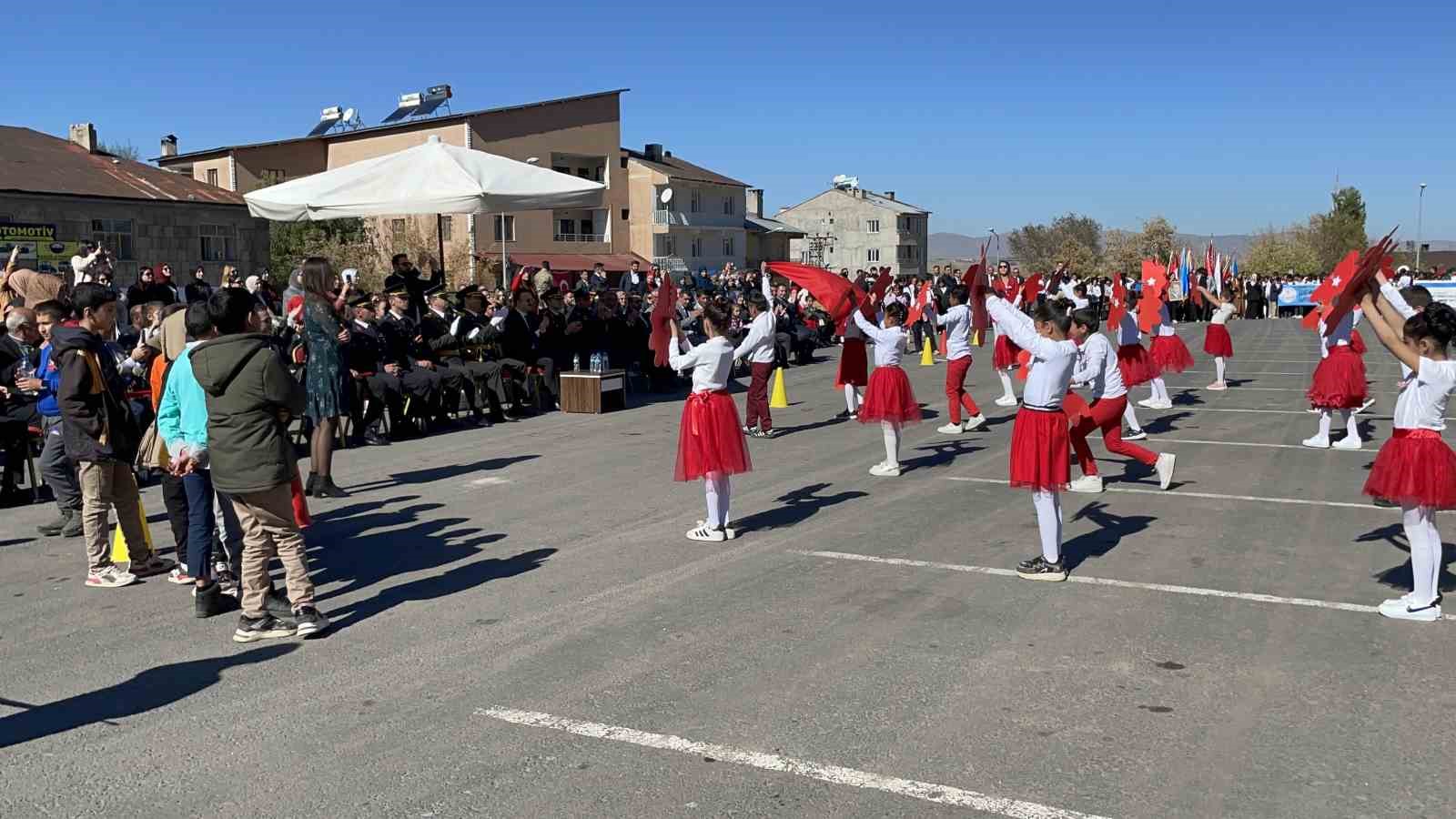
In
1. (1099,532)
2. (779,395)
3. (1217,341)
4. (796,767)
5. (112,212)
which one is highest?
(112,212)

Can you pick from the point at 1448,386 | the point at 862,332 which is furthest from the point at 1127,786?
the point at 862,332

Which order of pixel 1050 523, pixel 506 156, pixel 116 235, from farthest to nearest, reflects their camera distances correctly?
pixel 506 156 → pixel 116 235 → pixel 1050 523

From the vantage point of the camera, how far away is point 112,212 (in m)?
35.2

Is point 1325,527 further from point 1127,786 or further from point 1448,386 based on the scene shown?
point 1127,786

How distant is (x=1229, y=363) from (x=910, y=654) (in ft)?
74.2

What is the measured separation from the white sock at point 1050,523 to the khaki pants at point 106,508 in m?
6.10

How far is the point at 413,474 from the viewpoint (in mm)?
11703

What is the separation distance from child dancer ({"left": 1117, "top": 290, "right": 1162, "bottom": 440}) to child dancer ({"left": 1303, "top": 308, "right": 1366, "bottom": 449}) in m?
2.03

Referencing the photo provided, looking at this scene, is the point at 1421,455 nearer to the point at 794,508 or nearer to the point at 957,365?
the point at 794,508

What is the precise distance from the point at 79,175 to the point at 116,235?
7.48 feet

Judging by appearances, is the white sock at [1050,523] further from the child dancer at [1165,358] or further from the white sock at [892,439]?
the child dancer at [1165,358]

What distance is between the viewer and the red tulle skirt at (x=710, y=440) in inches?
333

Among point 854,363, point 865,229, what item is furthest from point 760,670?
point 865,229

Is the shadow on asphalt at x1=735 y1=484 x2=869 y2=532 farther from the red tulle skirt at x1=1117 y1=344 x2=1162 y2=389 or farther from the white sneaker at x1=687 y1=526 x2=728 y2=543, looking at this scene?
the red tulle skirt at x1=1117 y1=344 x2=1162 y2=389
